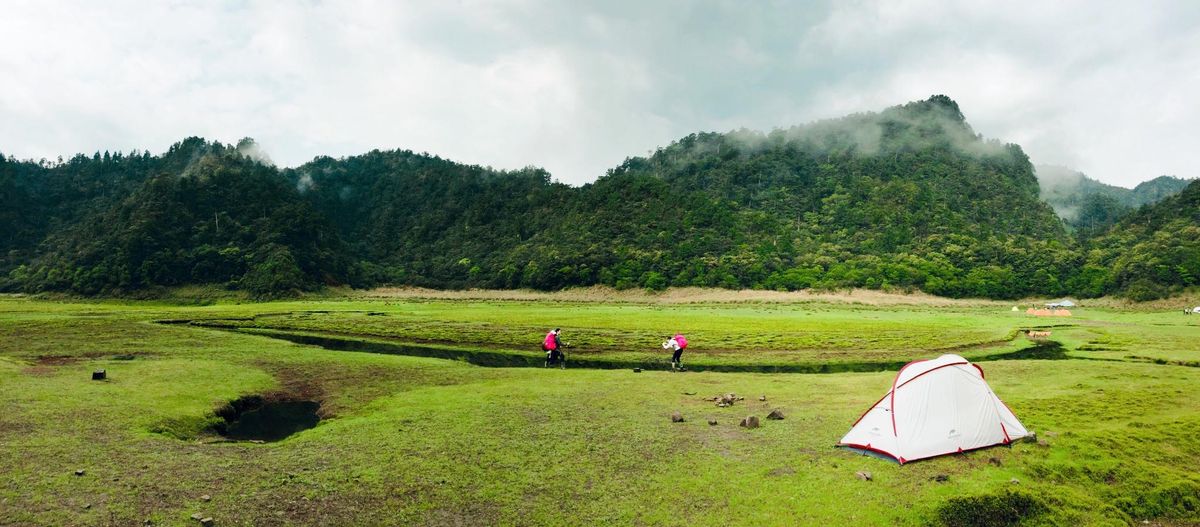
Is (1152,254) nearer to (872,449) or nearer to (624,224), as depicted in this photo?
(624,224)

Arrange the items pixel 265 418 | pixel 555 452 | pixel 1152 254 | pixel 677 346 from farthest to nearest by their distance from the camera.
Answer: pixel 1152 254 → pixel 677 346 → pixel 265 418 → pixel 555 452

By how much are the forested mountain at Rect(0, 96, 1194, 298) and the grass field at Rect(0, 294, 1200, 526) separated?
296ft

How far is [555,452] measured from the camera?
44.7 ft

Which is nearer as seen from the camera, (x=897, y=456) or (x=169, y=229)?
(x=897, y=456)

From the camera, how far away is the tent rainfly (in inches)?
511

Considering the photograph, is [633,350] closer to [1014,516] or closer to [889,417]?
[889,417]

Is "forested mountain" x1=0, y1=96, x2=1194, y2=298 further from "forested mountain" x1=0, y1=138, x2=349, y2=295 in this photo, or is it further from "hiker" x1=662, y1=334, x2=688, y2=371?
"hiker" x1=662, y1=334, x2=688, y2=371

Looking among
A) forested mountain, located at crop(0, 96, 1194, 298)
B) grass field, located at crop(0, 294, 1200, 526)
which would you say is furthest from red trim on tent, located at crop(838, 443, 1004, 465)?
forested mountain, located at crop(0, 96, 1194, 298)

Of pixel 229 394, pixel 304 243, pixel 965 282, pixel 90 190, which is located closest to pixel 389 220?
pixel 304 243

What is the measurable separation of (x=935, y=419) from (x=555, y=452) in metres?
8.68

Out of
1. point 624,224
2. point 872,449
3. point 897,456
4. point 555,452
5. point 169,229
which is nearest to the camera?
point 897,456

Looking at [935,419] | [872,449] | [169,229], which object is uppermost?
[169,229]

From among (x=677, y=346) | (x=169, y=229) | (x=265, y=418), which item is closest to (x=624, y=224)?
(x=169, y=229)

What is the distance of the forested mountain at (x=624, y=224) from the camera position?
365ft
